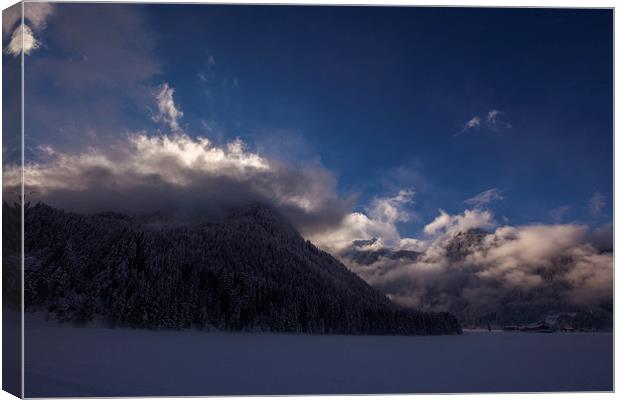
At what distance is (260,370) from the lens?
12.3 m

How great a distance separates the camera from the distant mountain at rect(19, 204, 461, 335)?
56.3 feet

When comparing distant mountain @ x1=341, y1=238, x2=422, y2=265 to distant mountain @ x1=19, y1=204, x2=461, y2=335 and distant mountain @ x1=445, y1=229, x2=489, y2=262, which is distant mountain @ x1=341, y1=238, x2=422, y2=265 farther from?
distant mountain @ x1=19, y1=204, x2=461, y2=335

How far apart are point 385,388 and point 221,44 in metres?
7.84

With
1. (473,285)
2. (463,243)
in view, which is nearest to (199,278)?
(473,285)

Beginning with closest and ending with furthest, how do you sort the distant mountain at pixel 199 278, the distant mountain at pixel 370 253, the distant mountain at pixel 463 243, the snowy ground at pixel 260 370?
the snowy ground at pixel 260 370
the distant mountain at pixel 463 243
the distant mountain at pixel 199 278
the distant mountain at pixel 370 253

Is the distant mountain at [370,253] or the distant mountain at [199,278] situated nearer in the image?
the distant mountain at [199,278]

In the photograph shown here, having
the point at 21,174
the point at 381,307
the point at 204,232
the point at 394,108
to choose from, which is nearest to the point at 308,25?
the point at 394,108

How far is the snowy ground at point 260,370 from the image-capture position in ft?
33.0

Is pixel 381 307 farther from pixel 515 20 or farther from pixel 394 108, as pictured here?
pixel 515 20

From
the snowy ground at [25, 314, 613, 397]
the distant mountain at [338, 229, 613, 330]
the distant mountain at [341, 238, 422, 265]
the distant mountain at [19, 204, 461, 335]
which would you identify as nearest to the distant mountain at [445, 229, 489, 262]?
the distant mountain at [338, 229, 613, 330]

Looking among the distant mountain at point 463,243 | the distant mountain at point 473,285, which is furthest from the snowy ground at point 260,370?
the distant mountain at point 463,243

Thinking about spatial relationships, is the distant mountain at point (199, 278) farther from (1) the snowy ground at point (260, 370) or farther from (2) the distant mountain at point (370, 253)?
(2) the distant mountain at point (370, 253)

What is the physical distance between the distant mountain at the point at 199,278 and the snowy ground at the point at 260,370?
1452 mm

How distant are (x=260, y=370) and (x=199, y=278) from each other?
12.5 m
